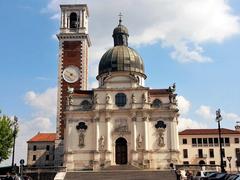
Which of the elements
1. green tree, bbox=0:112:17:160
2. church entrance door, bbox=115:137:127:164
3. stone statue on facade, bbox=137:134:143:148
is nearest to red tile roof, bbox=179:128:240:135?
stone statue on facade, bbox=137:134:143:148

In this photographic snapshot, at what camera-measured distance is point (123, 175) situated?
48.6 meters

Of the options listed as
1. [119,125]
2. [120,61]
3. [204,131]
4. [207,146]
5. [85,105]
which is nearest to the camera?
[119,125]

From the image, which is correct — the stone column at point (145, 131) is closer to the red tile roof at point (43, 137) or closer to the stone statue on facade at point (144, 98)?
the stone statue on facade at point (144, 98)

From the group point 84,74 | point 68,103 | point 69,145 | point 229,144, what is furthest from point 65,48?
point 229,144

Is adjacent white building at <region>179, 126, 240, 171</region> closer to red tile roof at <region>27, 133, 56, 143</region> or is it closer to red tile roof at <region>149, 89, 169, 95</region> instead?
red tile roof at <region>149, 89, 169, 95</region>

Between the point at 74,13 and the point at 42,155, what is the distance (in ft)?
102

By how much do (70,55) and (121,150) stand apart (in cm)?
2049

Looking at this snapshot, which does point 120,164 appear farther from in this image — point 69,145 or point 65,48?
point 65,48

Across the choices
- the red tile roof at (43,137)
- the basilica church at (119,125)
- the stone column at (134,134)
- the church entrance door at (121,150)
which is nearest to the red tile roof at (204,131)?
the basilica church at (119,125)

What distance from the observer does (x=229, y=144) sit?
74.6 meters

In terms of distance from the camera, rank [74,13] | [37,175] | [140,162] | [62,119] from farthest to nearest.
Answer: [74,13] < [62,119] < [140,162] < [37,175]

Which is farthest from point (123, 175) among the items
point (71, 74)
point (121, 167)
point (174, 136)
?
point (71, 74)

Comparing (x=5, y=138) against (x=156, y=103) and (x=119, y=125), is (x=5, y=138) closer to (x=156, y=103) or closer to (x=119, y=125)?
(x=119, y=125)

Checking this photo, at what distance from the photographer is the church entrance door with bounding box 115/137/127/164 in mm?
59344
